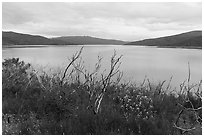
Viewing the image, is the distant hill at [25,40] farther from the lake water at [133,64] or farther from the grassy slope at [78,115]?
the grassy slope at [78,115]

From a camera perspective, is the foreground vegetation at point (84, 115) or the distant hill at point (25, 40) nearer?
the foreground vegetation at point (84, 115)

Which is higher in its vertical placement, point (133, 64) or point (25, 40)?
point (25, 40)

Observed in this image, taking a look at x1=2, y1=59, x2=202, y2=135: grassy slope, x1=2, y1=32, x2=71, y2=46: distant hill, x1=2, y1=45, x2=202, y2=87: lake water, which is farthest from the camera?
x1=2, y1=32, x2=71, y2=46: distant hill

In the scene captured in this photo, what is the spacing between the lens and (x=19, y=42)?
97.2m

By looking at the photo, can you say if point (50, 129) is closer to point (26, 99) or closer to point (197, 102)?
point (26, 99)

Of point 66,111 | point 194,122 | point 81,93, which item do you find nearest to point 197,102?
point 194,122

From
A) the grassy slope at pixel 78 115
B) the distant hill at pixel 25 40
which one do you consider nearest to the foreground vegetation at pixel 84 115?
the grassy slope at pixel 78 115

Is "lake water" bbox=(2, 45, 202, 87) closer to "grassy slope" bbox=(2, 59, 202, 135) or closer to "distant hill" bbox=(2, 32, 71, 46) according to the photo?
"grassy slope" bbox=(2, 59, 202, 135)

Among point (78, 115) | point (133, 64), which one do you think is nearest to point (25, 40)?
point (133, 64)

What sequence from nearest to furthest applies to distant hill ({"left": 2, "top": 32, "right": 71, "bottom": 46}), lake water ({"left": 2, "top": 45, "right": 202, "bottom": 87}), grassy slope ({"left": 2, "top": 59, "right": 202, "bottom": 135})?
grassy slope ({"left": 2, "top": 59, "right": 202, "bottom": 135}) → lake water ({"left": 2, "top": 45, "right": 202, "bottom": 87}) → distant hill ({"left": 2, "top": 32, "right": 71, "bottom": 46})

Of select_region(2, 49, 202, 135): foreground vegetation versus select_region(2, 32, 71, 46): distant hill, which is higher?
select_region(2, 32, 71, 46): distant hill

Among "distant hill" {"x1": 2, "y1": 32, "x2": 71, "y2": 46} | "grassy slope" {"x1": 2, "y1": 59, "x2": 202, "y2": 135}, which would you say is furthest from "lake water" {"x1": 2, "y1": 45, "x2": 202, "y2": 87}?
"distant hill" {"x1": 2, "y1": 32, "x2": 71, "y2": 46}

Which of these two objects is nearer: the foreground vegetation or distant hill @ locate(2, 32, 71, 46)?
the foreground vegetation

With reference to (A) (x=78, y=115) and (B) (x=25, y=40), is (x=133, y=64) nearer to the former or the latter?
(A) (x=78, y=115)
